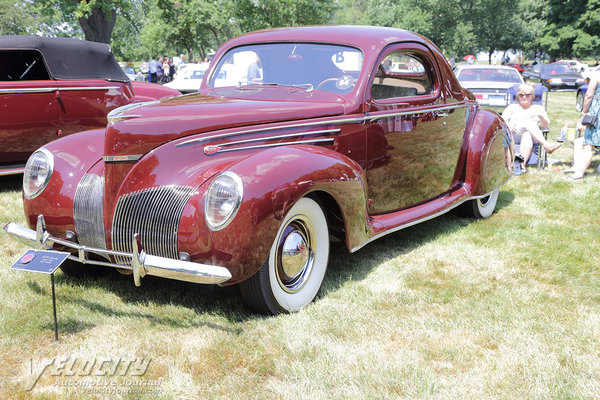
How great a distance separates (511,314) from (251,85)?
2.41m

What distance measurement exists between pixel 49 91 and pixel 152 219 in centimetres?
445

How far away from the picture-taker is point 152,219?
296 cm

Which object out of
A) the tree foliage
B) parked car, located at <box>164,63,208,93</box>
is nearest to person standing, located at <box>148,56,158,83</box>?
the tree foliage

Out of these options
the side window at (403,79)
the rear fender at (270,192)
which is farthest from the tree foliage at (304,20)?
the rear fender at (270,192)

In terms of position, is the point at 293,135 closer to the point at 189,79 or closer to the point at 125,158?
the point at 125,158

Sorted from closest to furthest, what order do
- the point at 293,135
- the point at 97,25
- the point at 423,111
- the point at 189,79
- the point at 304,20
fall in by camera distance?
the point at 293,135 < the point at 423,111 < the point at 189,79 < the point at 97,25 < the point at 304,20

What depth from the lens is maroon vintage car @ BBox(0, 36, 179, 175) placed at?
637 centimetres

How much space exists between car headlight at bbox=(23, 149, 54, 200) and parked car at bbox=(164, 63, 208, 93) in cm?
1131

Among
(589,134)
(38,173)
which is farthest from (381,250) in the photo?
(589,134)

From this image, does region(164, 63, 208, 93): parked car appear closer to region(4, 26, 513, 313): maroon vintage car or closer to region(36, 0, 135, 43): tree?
region(36, 0, 135, 43): tree

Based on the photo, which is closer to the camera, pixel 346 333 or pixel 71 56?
pixel 346 333

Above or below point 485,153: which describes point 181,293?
below

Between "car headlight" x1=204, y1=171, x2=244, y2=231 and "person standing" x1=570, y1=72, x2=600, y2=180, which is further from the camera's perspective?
"person standing" x1=570, y1=72, x2=600, y2=180

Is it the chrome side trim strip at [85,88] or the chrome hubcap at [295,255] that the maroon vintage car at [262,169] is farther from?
the chrome side trim strip at [85,88]
